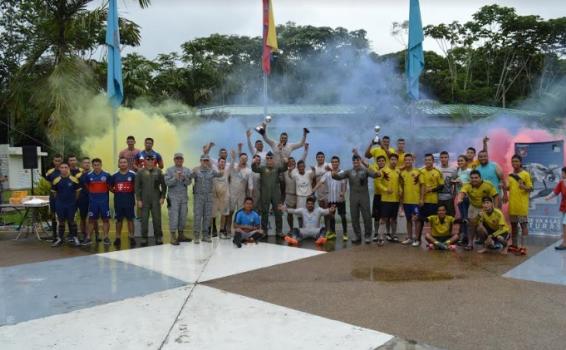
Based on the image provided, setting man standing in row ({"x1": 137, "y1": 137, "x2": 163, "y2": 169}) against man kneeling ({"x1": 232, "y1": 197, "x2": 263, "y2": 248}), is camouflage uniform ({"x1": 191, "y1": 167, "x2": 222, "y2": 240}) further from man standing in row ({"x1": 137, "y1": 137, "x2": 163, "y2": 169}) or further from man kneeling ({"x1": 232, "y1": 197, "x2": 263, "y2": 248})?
man standing in row ({"x1": 137, "y1": 137, "x2": 163, "y2": 169})

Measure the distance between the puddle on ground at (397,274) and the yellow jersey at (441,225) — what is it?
5.59 feet

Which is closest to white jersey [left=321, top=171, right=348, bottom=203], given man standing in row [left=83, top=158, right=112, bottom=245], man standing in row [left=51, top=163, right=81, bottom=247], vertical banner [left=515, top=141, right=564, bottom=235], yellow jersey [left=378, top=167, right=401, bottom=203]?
yellow jersey [left=378, top=167, right=401, bottom=203]

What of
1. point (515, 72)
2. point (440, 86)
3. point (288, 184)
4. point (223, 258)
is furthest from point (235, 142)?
point (515, 72)

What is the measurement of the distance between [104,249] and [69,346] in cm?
434

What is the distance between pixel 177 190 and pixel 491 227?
17.2 ft

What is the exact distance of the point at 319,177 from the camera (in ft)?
29.7

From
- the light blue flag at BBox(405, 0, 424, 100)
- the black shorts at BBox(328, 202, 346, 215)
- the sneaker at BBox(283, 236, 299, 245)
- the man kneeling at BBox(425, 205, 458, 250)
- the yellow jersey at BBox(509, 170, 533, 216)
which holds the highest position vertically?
the light blue flag at BBox(405, 0, 424, 100)

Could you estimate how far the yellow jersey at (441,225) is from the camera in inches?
311

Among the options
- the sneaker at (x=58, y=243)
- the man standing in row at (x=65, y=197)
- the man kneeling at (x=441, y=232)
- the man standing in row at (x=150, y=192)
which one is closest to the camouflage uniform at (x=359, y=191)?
the man kneeling at (x=441, y=232)

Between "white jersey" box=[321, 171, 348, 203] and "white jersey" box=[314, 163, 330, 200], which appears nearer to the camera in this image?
"white jersey" box=[321, 171, 348, 203]

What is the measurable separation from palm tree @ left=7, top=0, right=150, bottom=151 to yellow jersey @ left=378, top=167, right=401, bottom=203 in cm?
869

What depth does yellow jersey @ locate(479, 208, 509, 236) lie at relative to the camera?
7.38 metres

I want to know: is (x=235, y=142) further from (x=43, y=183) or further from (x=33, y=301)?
(x=33, y=301)

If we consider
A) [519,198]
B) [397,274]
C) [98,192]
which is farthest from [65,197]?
[519,198]
